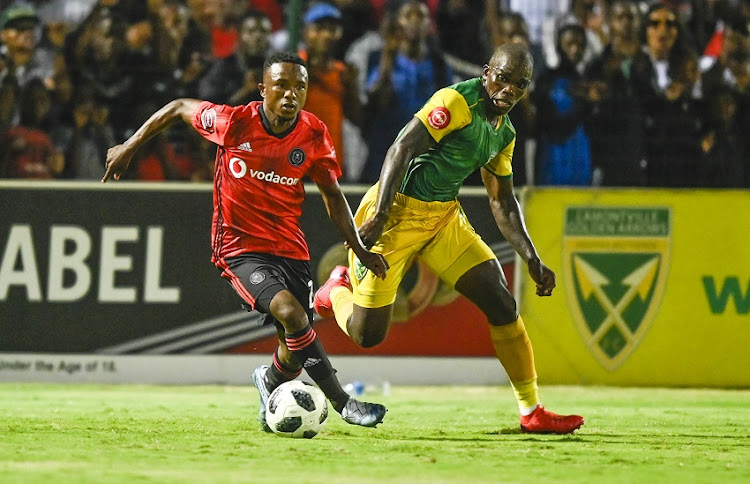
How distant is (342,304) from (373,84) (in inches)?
152

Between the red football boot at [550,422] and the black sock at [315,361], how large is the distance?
3.81ft

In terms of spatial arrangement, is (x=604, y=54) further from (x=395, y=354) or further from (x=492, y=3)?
(x=395, y=354)

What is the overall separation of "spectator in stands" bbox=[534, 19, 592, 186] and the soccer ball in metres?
5.01

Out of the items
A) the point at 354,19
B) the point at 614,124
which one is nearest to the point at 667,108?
the point at 614,124

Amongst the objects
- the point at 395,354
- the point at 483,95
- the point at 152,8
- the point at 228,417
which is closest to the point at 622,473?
the point at 483,95

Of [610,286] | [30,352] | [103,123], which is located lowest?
[30,352]

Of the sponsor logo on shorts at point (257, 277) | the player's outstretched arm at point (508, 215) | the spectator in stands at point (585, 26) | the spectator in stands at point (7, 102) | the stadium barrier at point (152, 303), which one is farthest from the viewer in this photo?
the spectator in stands at point (585, 26)

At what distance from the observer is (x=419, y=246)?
24.2 ft

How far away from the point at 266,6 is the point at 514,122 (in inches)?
115

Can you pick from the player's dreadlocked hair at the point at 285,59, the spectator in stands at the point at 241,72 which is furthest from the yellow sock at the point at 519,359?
the spectator in stands at the point at 241,72

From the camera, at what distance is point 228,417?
26.4 ft

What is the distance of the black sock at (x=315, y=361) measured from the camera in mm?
6781

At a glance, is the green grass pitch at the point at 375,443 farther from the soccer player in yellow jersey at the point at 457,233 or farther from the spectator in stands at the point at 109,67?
the spectator in stands at the point at 109,67

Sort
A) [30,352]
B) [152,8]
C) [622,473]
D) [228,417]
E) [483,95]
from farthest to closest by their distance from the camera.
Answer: [152,8], [30,352], [228,417], [483,95], [622,473]
